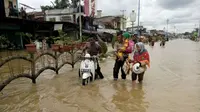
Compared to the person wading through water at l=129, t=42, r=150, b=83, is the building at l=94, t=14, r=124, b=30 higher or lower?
higher

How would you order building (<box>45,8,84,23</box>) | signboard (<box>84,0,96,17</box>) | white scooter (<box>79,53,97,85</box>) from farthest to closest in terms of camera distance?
building (<box>45,8,84,23</box>)
signboard (<box>84,0,96,17</box>)
white scooter (<box>79,53,97,85</box>)

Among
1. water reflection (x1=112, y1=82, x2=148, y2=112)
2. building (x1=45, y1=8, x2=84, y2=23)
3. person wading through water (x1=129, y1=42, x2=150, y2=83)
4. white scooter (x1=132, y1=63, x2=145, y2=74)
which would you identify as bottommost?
water reflection (x1=112, y1=82, x2=148, y2=112)

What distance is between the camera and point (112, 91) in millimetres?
6840

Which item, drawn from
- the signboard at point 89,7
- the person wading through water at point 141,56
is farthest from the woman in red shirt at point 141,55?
the signboard at point 89,7

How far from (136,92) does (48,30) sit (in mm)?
21407

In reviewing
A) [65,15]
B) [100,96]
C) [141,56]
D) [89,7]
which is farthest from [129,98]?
[65,15]

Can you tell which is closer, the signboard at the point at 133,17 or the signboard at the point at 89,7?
the signboard at the point at 89,7

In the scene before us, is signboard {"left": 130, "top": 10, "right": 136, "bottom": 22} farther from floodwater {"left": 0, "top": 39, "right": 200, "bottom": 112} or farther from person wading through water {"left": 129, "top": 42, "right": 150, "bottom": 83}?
person wading through water {"left": 129, "top": 42, "right": 150, "bottom": 83}

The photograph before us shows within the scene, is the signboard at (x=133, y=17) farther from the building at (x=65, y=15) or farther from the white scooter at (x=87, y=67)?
the white scooter at (x=87, y=67)

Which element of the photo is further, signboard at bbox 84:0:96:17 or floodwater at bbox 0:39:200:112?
signboard at bbox 84:0:96:17

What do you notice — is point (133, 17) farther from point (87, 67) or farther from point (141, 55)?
point (87, 67)

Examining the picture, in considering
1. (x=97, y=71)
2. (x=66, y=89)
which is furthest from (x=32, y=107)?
(x=97, y=71)

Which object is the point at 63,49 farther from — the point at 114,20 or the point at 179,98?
the point at 114,20

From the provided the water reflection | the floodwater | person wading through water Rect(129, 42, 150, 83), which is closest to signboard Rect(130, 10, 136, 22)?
the floodwater
